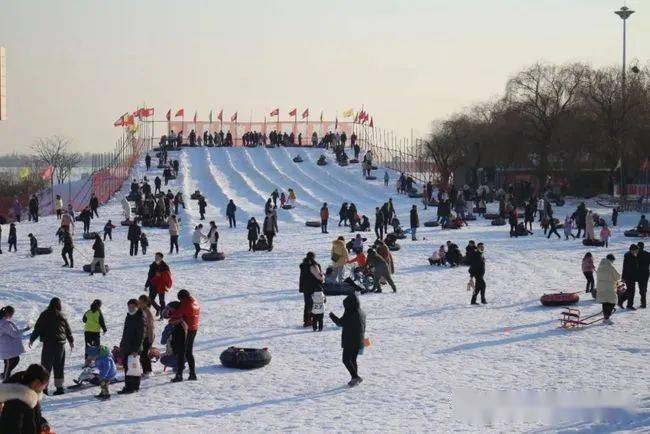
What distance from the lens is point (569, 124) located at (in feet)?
194

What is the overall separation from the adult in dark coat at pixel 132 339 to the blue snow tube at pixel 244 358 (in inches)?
75.8

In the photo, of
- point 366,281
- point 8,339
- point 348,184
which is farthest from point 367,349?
point 348,184

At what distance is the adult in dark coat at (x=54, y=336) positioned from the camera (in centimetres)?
1362

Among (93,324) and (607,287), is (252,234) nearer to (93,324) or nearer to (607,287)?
(607,287)

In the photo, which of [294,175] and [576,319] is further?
[294,175]

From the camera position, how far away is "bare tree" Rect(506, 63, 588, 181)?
60.3 metres

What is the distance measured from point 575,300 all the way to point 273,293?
678cm

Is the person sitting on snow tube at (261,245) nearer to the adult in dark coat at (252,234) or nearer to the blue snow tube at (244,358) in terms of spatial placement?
the adult in dark coat at (252,234)

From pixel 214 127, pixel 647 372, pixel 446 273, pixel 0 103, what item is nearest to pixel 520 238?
pixel 446 273

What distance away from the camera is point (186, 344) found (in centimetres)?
1433

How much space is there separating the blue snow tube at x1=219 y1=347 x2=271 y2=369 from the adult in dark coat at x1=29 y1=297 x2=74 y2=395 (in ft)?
8.57

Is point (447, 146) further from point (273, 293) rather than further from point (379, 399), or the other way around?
point (379, 399)

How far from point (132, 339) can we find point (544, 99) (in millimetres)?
51482

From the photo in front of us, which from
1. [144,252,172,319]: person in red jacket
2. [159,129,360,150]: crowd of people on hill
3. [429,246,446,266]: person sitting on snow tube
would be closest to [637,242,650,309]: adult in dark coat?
[429,246,446,266]: person sitting on snow tube
